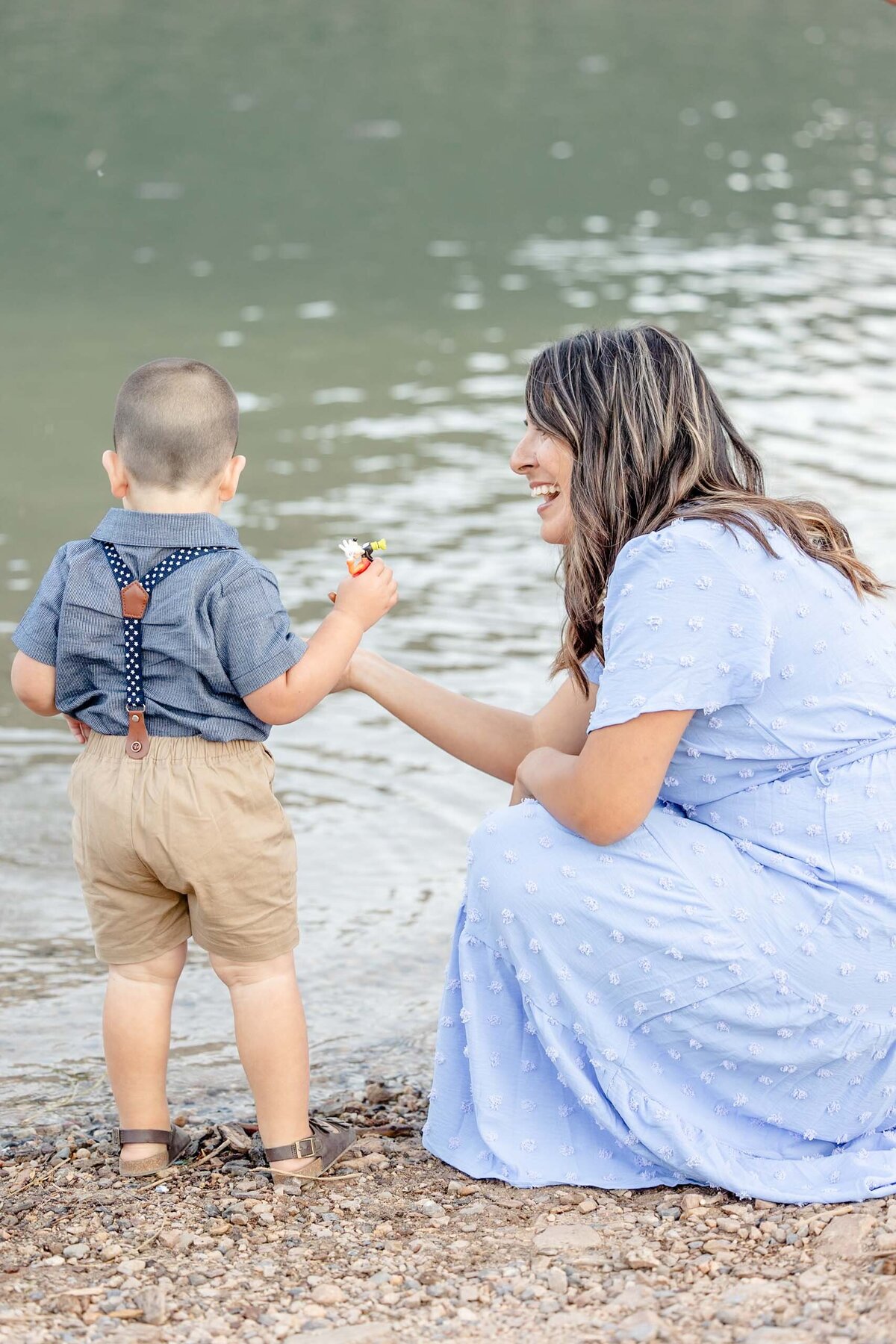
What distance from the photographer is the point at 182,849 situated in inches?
106

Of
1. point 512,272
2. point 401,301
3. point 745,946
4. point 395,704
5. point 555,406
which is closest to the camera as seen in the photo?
point 745,946

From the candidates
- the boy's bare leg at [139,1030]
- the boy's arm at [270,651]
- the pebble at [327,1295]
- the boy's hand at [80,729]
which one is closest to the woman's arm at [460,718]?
the boy's arm at [270,651]

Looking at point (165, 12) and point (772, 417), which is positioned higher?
point (165, 12)

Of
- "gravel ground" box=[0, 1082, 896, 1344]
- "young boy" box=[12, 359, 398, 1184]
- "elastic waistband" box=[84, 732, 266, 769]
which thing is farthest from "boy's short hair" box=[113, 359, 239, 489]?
"gravel ground" box=[0, 1082, 896, 1344]

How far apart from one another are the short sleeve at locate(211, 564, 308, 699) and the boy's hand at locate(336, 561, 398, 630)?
180 mm

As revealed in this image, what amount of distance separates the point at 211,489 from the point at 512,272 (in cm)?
1096

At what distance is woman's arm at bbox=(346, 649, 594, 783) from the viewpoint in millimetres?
3303

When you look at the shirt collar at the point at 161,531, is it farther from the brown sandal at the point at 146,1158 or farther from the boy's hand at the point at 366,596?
the brown sandal at the point at 146,1158

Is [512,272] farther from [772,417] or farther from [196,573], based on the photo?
[196,573]

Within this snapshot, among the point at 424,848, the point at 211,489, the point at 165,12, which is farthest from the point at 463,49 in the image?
the point at 211,489

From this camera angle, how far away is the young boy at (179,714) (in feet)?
8.80

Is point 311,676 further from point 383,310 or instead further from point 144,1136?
point 383,310

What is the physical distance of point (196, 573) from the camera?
2.68 m

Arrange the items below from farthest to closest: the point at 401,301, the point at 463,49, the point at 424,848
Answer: the point at 463,49
the point at 401,301
the point at 424,848
